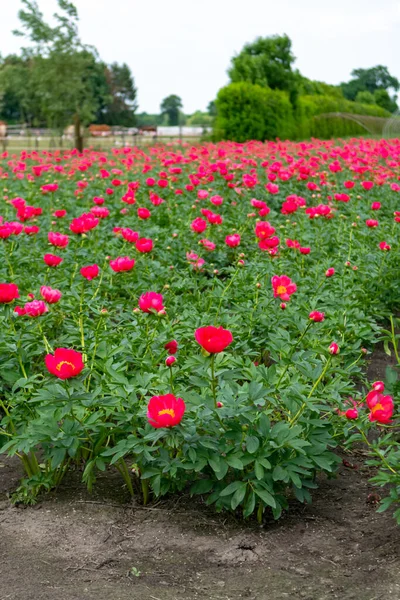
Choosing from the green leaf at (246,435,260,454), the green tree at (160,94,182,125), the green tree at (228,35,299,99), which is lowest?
the green leaf at (246,435,260,454)

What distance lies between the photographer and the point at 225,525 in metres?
2.88

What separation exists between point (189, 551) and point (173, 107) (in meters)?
129

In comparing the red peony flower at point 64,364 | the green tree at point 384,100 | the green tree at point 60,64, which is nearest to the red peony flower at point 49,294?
the red peony flower at point 64,364

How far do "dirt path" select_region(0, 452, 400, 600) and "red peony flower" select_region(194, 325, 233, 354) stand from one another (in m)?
0.79

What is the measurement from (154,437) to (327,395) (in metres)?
0.76

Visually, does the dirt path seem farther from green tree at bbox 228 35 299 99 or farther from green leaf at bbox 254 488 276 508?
green tree at bbox 228 35 299 99

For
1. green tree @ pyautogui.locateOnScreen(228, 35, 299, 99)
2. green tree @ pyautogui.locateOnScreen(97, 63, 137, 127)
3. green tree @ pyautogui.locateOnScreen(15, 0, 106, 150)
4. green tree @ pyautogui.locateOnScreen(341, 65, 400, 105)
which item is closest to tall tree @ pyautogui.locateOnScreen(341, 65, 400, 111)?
green tree @ pyautogui.locateOnScreen(341, 65, 400, 105)

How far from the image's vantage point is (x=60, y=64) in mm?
20297

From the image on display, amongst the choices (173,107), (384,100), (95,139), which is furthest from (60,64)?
(173,107)

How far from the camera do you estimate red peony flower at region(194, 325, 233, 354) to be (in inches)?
93.2

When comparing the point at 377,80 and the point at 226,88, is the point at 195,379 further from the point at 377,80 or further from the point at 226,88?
the point at 377,80

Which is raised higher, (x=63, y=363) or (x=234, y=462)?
(x=63, y=363)

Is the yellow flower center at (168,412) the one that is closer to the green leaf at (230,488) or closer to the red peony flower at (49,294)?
the green leaf at (230,488)

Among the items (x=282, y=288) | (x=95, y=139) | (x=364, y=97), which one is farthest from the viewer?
(x=364, y=97)
